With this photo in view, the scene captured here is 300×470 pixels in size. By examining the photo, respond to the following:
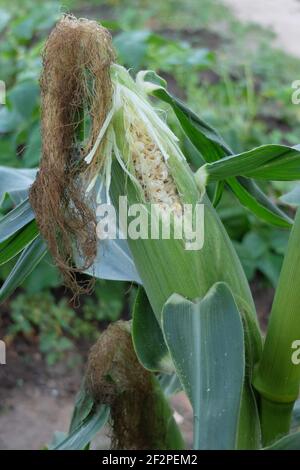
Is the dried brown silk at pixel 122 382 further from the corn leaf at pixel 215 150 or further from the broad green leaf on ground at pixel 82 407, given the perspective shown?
the corn leaf at pixel 215 150

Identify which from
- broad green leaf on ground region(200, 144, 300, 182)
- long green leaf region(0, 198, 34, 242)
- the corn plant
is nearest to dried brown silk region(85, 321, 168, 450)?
the corn plant

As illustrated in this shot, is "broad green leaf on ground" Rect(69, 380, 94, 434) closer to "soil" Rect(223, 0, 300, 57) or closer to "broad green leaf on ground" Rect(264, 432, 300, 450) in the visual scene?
"broad green leaf on ground" Rect(264, 432, 300, 450)

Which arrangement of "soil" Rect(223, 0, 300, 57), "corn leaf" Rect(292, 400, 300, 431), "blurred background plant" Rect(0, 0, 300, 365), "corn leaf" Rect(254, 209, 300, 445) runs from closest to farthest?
1. "corn leaf" Rect(254, 209, 300, 445)
2. "corn leaf" Rect(292, 400, 300, 431)
3. "blurred background plant" Rect(0, 0, 300, 365)
4. "soil" Rect(223, 0, 300, 57)

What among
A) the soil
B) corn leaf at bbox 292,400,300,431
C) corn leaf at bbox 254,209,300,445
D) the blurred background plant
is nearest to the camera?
corn leaf at bbox 254,209,300,445

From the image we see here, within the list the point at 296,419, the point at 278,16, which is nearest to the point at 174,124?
the point at 296,419
